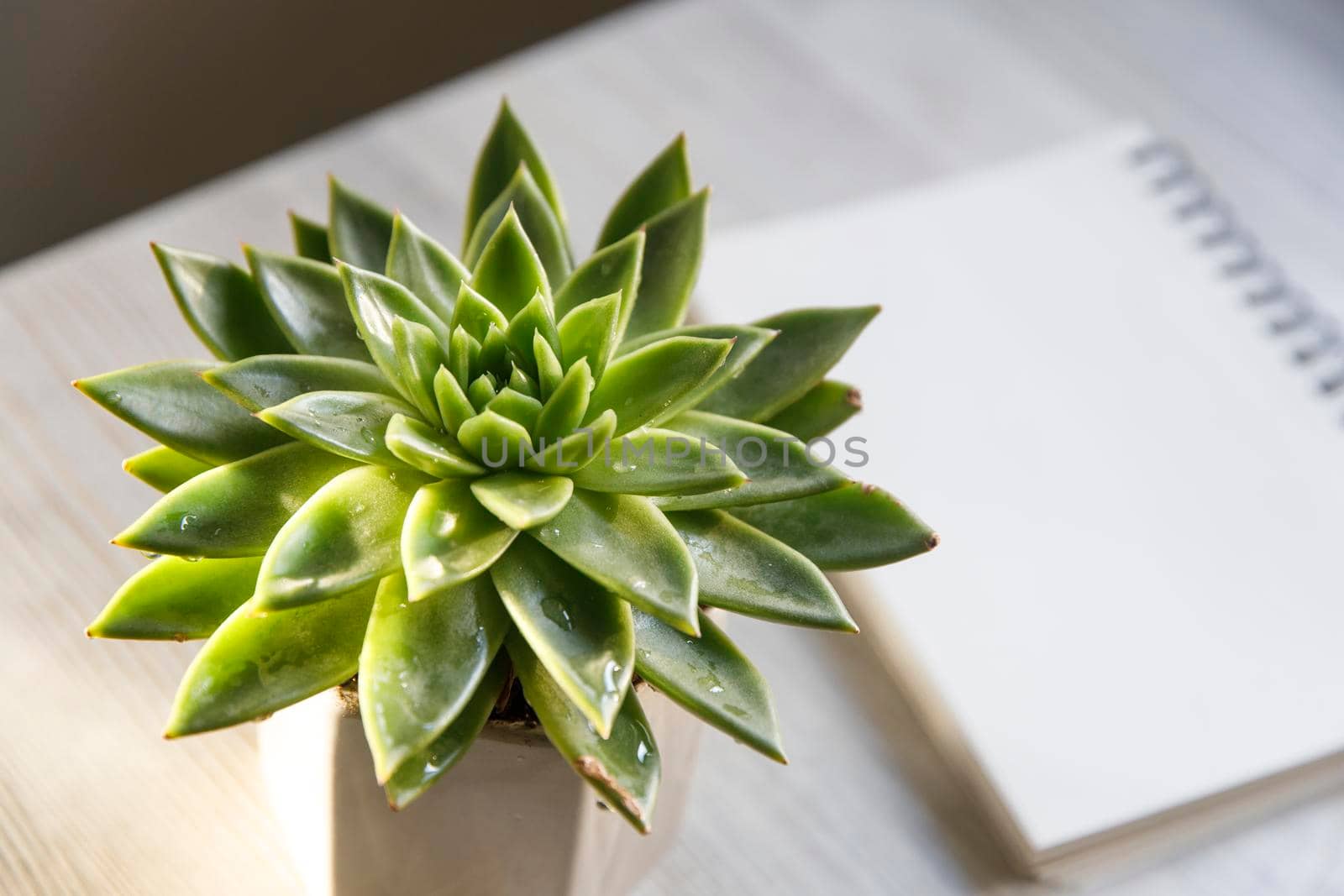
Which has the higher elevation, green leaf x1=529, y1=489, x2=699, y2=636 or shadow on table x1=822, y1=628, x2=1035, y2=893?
Result: green leaf x1=529, y1=489, x2=699, y2=636

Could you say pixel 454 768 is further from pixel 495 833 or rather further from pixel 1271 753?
pixel 1271 753

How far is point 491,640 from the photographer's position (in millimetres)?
342

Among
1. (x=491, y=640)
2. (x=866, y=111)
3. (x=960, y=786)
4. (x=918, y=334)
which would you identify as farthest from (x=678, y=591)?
(x=866, y=111)

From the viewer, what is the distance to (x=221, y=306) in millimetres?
387

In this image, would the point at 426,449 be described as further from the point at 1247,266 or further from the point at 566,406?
the point at 1247,266

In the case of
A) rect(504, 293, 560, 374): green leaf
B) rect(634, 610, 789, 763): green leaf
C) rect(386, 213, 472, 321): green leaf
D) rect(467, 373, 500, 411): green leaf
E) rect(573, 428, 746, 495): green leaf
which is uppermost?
rect(386, 213, 472, 321): green leaf

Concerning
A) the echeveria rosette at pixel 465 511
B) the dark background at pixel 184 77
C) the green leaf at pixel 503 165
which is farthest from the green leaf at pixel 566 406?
the dark background at pixel 184 77

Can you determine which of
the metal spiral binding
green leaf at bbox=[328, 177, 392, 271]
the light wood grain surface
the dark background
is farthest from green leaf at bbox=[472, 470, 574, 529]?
the dark background

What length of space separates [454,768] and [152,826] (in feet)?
0.64

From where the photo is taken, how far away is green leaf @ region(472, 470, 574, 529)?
0.32 m

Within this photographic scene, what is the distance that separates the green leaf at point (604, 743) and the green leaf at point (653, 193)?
0.49ft

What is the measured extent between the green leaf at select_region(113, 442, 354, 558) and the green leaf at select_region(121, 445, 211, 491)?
1.4 inches

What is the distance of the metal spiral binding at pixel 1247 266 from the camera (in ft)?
2.17

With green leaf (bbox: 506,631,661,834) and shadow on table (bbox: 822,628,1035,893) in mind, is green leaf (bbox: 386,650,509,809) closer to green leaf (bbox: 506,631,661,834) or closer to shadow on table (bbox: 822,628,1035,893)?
Answer: green leaf (bbox: 506,631,661,834)
